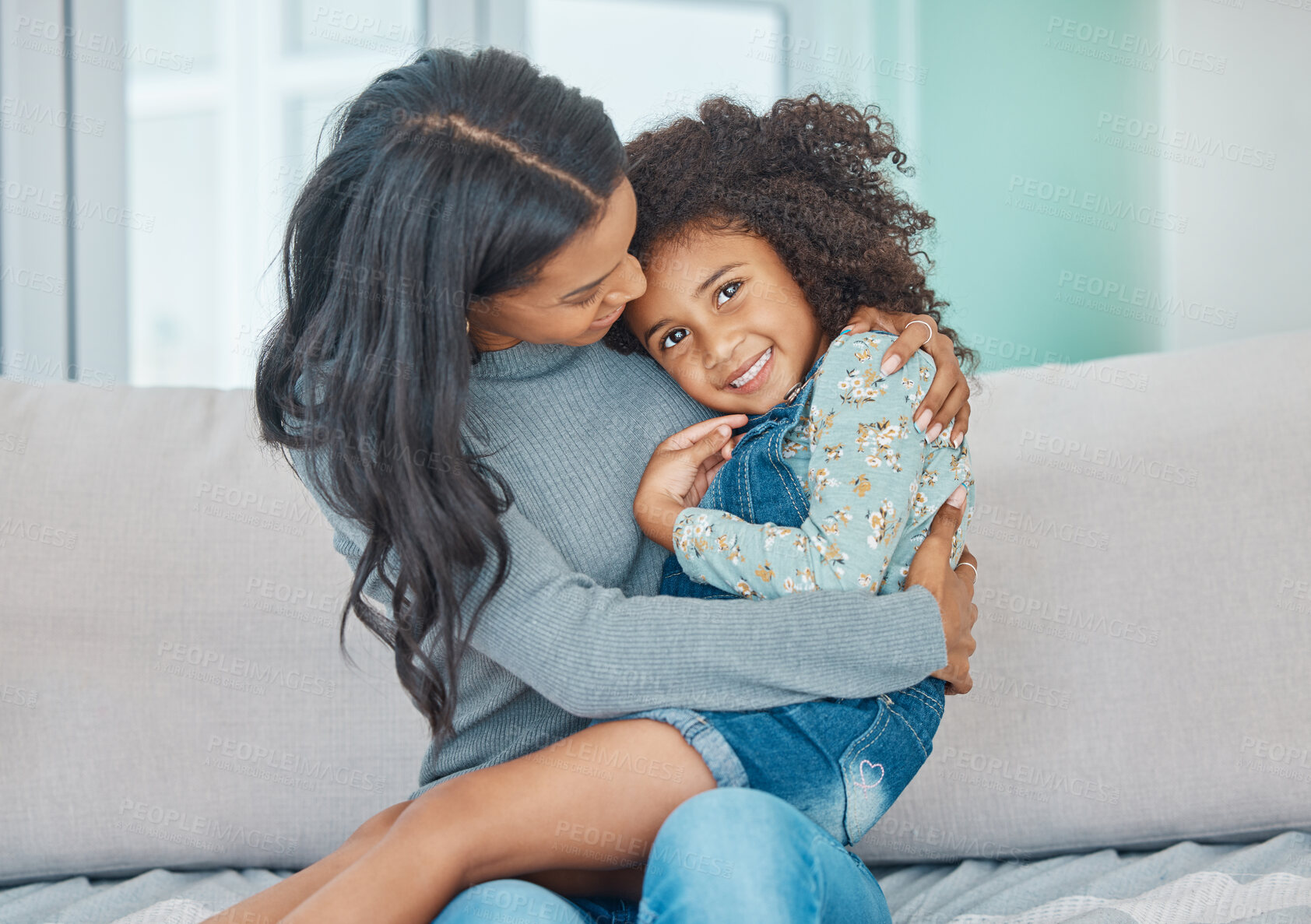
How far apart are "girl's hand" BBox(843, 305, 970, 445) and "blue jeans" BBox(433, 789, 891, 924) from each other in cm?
45

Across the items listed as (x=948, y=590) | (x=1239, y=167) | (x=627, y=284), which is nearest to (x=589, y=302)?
(x=627, y=284)

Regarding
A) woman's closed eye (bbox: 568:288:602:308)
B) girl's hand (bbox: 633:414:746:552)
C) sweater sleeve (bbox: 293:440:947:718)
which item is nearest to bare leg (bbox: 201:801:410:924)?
sweater sleeve (bbox: 293:440:947:718)

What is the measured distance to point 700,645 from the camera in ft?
2.86

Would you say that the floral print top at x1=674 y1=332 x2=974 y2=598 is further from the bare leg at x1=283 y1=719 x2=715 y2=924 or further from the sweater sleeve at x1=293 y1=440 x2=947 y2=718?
the bare leg at x1=283 y1=719 x2=715 y2=924

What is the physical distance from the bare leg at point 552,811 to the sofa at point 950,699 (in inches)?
22.8

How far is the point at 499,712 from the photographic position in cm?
106

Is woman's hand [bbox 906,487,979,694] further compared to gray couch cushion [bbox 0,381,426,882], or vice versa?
gray couch cushion [bbox 0,381,426,882]

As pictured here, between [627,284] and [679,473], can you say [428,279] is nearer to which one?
[627,284]

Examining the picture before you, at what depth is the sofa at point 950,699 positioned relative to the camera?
4.37 feet

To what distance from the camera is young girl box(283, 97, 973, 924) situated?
2.77ft

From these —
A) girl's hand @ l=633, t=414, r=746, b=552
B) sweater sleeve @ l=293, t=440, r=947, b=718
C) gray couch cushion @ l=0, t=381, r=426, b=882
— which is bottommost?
gray couch cushion @ l=0, t=381, r=426, b=882

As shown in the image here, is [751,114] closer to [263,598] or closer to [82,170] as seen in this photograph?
[263,598]

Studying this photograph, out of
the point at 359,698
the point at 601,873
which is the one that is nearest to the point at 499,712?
the point at 601,873

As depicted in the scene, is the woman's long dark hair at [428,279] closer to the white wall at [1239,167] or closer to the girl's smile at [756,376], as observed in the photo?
the girl's smile at [756,376]
